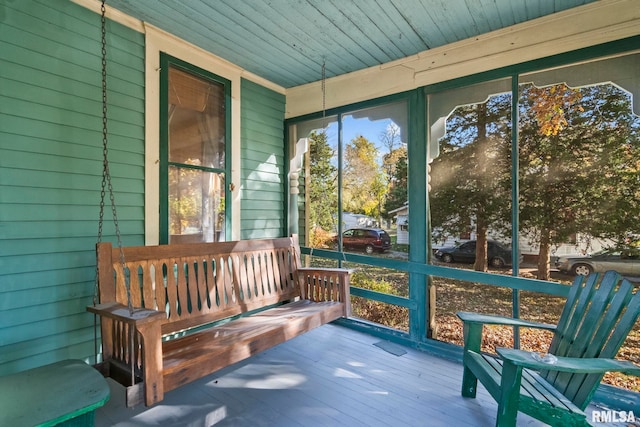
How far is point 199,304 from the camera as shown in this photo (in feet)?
7.98

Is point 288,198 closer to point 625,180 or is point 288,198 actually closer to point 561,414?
point 561,414

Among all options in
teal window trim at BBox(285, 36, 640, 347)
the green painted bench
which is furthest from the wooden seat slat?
teal window trim at BBox(285, 36, 640, 347)

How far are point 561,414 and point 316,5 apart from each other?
284 centimetres

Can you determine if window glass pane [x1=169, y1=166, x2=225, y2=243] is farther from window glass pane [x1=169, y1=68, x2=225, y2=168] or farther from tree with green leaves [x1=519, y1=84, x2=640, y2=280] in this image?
tree with green leaves [x1=519, y1=84, x2=640, y2=280]

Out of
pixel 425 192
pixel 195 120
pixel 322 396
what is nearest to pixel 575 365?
pixel 322 396

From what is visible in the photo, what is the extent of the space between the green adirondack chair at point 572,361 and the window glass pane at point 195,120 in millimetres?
2701

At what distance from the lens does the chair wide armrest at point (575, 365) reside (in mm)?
1407

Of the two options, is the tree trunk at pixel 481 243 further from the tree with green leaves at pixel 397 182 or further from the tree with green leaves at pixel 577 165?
the tree with green leaves at pixel 397 182

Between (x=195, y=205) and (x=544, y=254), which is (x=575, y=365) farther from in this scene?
(x=544, y=254)

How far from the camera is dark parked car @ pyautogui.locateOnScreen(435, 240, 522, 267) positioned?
4551 millimetres

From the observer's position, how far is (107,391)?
1.43 m

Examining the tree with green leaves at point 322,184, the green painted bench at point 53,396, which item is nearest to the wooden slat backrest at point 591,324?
the green painted bench at point 53,396

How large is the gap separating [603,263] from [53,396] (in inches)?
208

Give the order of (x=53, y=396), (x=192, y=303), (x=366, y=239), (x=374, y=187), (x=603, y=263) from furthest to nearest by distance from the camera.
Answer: (x=374, y=187), (x=366, y=239), (x=603, y=263), (x=192, y=303), (x=53, y=396)
